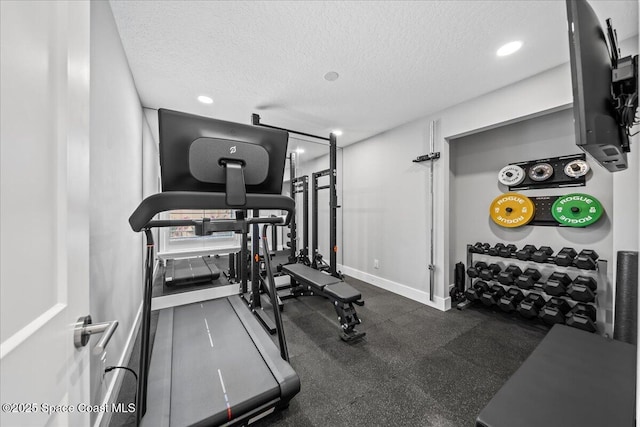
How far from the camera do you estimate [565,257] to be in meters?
2.33

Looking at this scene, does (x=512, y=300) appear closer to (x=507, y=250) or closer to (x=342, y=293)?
(x=507, y=250)

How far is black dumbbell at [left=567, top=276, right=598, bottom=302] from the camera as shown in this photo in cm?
214

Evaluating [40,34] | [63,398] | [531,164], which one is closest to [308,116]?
[531,164]

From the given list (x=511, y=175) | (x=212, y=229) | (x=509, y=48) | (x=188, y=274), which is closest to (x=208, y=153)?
(x=212, y=229)

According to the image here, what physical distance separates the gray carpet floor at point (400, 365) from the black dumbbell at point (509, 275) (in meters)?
0.48

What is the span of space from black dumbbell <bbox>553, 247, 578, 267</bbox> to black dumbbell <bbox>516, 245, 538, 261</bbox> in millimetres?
210

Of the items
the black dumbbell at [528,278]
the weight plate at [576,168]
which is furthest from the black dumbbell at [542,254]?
the weight plate at [576,168]

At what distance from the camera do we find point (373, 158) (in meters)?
4.19

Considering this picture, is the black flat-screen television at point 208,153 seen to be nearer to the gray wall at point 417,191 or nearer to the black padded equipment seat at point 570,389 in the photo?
the black padded equipment seat at point 570,389

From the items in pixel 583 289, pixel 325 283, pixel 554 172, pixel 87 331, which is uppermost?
pixel 554 172

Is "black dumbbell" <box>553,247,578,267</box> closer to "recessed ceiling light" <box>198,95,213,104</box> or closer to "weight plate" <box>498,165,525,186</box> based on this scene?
"weight plate" <box>498,165,525,186</box>

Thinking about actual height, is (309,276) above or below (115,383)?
above

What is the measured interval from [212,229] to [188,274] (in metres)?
2.85

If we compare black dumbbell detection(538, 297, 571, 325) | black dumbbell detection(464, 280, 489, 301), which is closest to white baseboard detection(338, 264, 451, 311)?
black dumbbell detection(464, 280, 489, 301)
